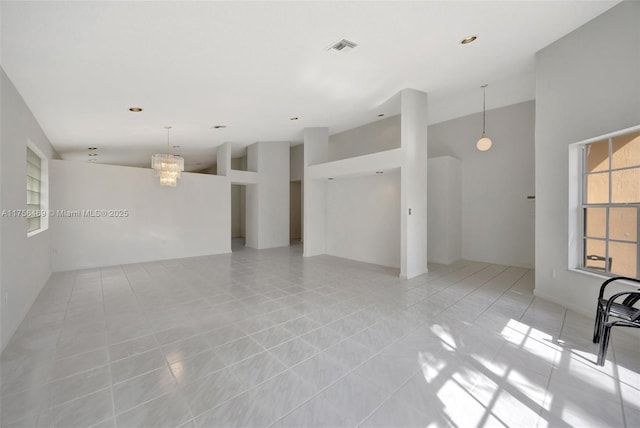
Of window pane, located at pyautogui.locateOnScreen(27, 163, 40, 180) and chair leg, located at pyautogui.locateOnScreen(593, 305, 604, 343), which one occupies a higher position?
window pane, located at pyautogui.locateOnScreen(27, 163, 40, 180)

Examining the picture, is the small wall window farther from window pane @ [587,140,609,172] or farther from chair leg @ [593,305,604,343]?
window pane @ [587,140,609,172]

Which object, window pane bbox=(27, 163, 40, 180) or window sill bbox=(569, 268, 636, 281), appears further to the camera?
window pane bbox=(27, 163, 40, 180)

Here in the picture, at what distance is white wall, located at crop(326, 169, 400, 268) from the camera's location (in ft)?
19.9

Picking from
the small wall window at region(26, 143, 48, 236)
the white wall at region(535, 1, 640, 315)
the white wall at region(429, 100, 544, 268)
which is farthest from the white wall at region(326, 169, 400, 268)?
the small wall window at region(26, 143, 48, 236)

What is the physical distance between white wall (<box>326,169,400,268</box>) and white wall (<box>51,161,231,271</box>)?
327 cm

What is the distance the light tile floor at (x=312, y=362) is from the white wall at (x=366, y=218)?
6.88 ft

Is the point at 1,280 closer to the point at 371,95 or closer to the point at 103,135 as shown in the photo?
the point at 103,135

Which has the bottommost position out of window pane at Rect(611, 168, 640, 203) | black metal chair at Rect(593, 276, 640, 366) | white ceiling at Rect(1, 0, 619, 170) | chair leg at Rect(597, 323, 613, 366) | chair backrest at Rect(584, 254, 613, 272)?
chair leg at Rect(597, 323, 613, 366)

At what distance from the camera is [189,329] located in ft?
9.56

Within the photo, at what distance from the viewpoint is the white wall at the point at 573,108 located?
289 cm

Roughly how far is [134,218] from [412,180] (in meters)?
6.40

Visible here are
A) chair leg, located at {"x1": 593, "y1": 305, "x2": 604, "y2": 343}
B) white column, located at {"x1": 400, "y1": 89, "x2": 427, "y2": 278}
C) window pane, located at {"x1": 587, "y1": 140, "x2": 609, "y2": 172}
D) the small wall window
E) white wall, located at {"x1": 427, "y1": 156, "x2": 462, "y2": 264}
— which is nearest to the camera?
chair leg, located at {"x1": 593, "y1": 305, "x2": 604, "y2": 343}

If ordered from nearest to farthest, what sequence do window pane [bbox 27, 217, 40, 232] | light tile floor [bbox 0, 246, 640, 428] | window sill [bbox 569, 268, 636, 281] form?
A: light tile floor [bbox 0, 246, 640, 428] → window sill [bbox 569, 268, 636, 281] → window pane [bbox 27, 217, 40, 232]

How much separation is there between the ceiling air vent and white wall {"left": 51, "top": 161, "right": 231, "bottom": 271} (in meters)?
5.57
